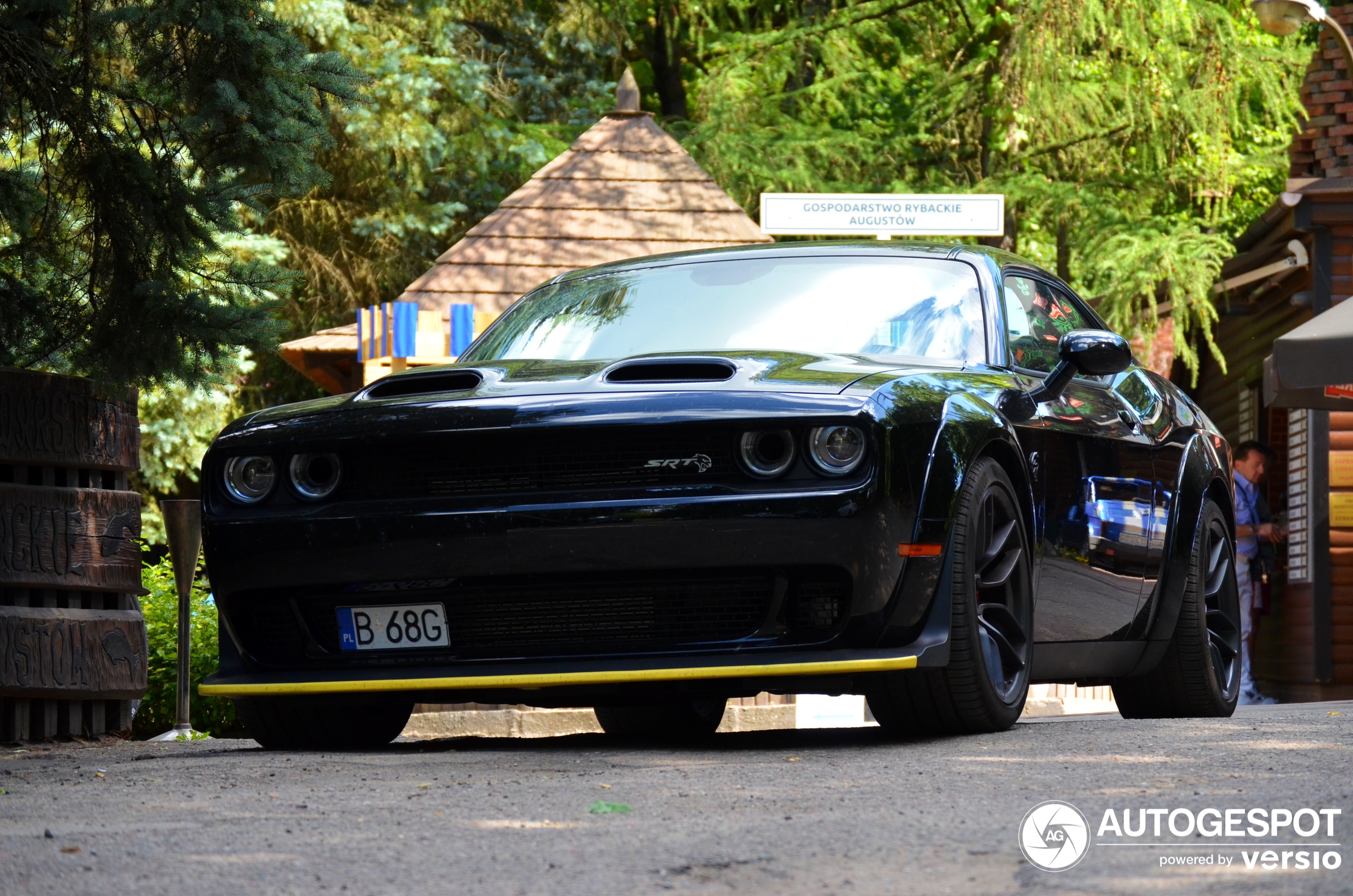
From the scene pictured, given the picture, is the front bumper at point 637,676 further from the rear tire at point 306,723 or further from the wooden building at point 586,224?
the wooden building at point 586,224

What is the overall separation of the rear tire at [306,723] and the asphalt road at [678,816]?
23 cm

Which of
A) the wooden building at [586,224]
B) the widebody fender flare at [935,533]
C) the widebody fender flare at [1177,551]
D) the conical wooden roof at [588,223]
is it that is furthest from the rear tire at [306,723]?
the conical wooden roof at [588,223]

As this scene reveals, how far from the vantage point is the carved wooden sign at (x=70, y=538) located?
6.85m

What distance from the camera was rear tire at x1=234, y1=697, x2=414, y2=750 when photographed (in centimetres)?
575

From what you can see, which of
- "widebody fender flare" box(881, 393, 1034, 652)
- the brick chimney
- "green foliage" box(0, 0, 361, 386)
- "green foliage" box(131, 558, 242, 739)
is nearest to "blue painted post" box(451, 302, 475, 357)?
"green foliage" box(131, 558, 242, 739)

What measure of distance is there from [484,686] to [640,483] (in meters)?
0.67

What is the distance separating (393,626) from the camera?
5.31 metres

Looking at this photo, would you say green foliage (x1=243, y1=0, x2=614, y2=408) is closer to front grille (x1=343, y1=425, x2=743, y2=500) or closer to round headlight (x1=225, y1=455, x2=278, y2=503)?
round headlight (x1=225, y1=455, x2=278, y2=503)

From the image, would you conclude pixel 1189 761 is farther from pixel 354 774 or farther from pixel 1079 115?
pixel 1079 115

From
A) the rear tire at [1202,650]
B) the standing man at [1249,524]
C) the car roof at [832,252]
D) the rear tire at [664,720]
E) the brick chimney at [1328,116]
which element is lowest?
the standing man at [1249,524]

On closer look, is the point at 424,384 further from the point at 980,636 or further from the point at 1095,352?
the point at 1095,352

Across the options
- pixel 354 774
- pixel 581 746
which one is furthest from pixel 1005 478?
pixel 354 774

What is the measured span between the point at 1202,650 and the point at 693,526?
8.51ft

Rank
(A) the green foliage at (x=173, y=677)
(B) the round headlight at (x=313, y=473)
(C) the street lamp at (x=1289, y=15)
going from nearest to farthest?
(B) the round headlight at (x=313, y=473) → (A) the green foliage at (x=173, y=677) → (C) the street lamp at (x=1289, y=15)
